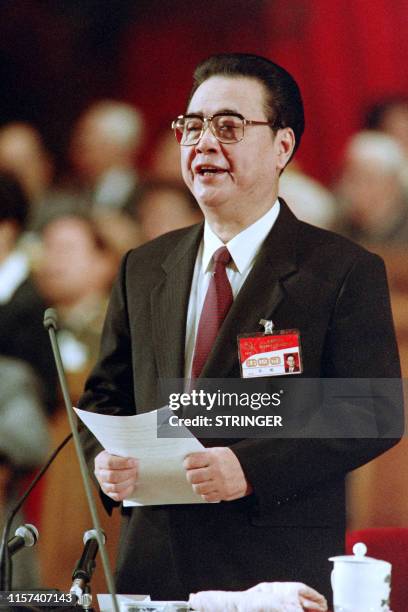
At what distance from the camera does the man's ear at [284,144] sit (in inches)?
102

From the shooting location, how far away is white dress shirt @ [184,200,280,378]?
2529mm

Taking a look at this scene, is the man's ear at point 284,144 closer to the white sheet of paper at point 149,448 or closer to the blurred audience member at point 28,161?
the blurred audience member at point 28,161

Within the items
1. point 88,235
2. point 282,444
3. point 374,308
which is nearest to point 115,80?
point 88,235

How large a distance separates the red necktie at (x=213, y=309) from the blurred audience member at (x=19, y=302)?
576 millimetres

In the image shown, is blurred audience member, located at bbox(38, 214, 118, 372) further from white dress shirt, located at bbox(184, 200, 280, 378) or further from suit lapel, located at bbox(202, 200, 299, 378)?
suit lapel, located at bbox(202, 200, 299, 378)

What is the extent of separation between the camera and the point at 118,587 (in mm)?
2369

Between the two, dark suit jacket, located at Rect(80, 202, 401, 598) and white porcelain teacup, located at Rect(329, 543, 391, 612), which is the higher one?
dark suit jacket, located at Rect(80, 202, 401, 598)

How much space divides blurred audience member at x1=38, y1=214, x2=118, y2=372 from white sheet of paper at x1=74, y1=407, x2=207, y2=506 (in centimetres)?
69

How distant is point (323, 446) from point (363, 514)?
41 centimetres

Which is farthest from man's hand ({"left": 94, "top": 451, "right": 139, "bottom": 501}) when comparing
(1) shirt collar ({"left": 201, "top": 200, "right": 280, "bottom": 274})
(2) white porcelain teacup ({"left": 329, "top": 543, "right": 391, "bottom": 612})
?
(1) shirt collar ({"left": 201, "top": 200, "right": 280, "bottom": 274})

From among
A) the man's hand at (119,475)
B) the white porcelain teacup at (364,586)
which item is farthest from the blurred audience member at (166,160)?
the white porcelain teacup at (364,586)

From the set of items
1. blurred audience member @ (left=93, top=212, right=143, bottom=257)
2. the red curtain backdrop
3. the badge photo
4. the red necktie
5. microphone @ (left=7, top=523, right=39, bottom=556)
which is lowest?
microphone @ (left=7, top=523, right=39, bottom=556)

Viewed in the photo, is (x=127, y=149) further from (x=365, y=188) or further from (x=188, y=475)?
(x=188, y=475)

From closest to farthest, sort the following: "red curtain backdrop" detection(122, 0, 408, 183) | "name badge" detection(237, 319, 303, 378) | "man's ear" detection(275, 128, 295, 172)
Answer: "name badge" detection(237, 319, 303, 378), "man's ear" detection(275, 128, 295, 172), "red curtain backdrop" detection(122, 0, 408, 183)
